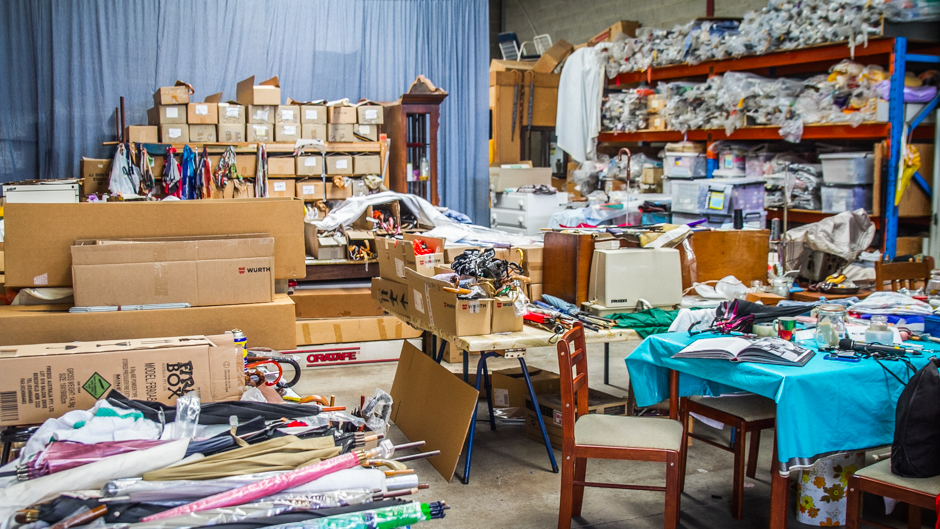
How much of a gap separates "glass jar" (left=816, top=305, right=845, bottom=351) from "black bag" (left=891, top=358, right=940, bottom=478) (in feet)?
1.48

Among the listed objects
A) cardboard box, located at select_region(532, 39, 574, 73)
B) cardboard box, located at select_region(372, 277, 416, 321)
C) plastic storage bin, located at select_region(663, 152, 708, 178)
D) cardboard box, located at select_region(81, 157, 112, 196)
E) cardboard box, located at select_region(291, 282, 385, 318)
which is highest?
cardboard box, located at select_region(532, 39, 574, 73)

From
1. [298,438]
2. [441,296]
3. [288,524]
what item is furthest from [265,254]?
[288,524]

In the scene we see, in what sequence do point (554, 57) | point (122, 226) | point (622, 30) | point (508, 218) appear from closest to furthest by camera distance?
point (122, 226) → point (508, 218) → point (622, 30) → point (554, 57)

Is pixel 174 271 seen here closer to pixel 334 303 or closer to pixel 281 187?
pixel 334 303

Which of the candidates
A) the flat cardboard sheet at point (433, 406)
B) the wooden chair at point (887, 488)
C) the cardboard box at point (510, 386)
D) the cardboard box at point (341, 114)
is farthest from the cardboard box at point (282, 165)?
the wooden chair at point (887, 488)

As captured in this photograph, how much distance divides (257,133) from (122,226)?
3798mm

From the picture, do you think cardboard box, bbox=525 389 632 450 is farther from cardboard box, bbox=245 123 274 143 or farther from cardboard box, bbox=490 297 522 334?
cardboard box, bbox=245 123 274 143

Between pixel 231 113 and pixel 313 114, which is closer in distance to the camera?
pixel 231 113

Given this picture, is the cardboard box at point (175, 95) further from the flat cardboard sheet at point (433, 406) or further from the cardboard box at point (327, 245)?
the flat cardboard sheet at point (433, 406)

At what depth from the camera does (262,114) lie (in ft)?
21.1

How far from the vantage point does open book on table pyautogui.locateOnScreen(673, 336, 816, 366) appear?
8.35 feet

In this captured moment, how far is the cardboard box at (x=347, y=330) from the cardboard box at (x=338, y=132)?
190 centimetres

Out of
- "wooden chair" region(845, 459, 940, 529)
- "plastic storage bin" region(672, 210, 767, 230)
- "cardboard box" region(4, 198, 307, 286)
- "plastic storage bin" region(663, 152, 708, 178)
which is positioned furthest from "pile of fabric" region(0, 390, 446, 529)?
"plastic storage bin" region(663, 152, 708, 178)

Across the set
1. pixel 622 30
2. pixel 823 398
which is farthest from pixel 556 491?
pixel 622 30
